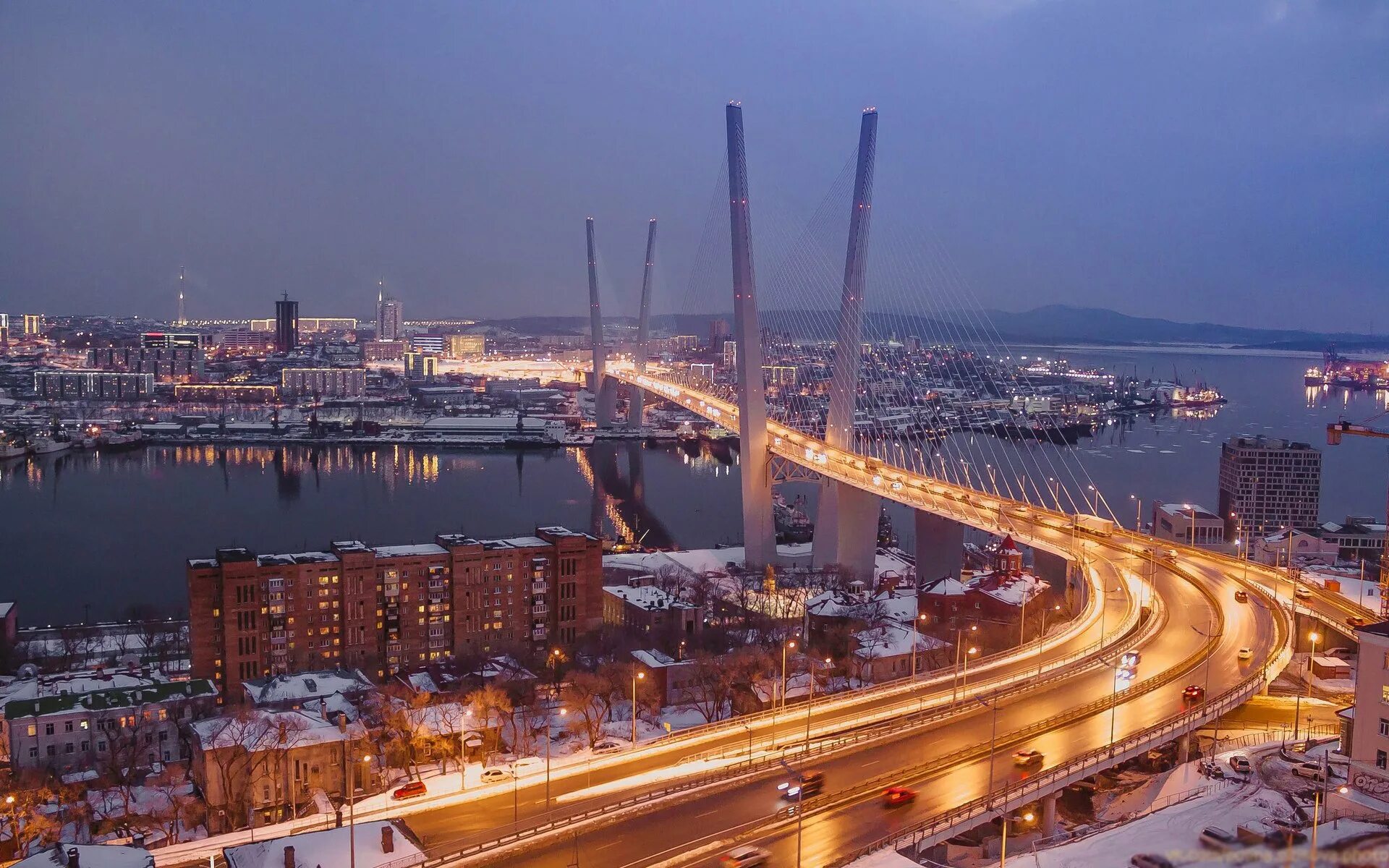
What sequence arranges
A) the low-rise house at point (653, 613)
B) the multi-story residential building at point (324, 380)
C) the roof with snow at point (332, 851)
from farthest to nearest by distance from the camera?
the multi-story residential building at point (324, 380) < the low-rise house at point (653, 613) < the roof with snow at point (332, 851)

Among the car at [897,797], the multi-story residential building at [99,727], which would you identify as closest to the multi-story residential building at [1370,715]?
the car at [897,797]

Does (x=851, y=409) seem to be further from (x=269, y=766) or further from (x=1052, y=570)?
(x=269, y=766)

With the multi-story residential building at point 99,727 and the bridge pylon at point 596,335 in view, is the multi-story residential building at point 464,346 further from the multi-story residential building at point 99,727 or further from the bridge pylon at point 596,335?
the multi-story residential building at point 99,727

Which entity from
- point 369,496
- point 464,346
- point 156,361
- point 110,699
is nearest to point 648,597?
point 110,699

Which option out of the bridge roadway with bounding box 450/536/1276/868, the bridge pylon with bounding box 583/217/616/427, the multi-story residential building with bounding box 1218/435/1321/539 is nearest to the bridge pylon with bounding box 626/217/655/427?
the bridge pylon with bounding box 583/217/616/427

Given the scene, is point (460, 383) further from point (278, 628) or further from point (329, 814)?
point (329, 814)

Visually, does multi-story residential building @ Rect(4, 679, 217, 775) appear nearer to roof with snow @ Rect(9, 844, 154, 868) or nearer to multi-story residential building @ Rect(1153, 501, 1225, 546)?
roof with snow @ Rect(9, 844, 154, 868)

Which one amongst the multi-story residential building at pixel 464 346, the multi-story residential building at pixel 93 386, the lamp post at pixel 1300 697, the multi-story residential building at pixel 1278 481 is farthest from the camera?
the multi-story residential building at pixel 464 346
